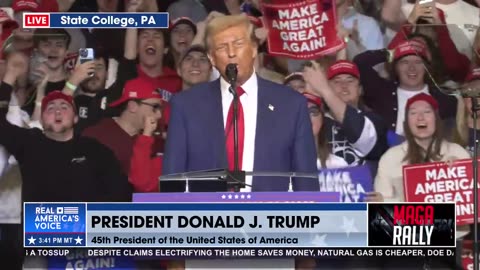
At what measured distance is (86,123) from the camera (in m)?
9.73

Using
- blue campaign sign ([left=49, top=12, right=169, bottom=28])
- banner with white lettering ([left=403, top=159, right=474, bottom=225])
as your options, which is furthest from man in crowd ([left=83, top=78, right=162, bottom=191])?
banner with white lettering ([left=403, top=159, right=474, bottom=225])

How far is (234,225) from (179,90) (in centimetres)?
185

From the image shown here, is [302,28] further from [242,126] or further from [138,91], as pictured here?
[138,91]

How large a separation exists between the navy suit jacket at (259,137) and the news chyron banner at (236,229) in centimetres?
56

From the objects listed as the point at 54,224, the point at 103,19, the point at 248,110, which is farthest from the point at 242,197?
the point at 103,19

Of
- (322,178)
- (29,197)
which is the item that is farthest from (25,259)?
(322,178)

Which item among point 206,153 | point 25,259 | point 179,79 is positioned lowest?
point 25,259

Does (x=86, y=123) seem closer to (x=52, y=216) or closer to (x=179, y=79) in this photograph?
(x=179, y=79)

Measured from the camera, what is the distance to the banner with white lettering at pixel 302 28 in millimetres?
9742

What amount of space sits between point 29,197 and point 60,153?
1.32 feet

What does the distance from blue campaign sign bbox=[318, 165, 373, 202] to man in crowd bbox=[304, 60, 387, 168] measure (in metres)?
0.10

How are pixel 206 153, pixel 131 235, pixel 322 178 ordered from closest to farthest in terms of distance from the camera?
pixel 131 235 < pixel 206 153 < pixel 322 178

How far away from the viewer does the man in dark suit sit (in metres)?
8.84

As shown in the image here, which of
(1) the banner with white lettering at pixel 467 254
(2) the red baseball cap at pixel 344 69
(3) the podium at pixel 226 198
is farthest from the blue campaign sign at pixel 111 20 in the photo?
(1) the banner with white lettering at pixel 467 254
